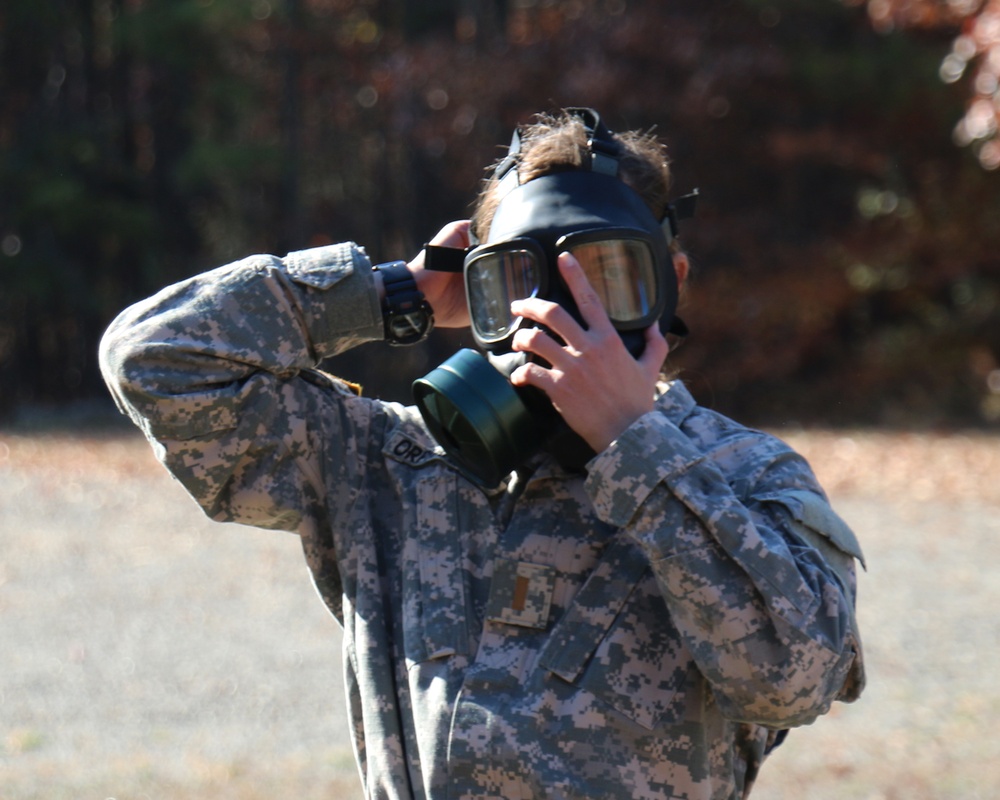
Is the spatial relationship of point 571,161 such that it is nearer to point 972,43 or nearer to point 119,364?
point 119,364

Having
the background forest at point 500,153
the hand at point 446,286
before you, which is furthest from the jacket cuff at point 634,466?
the background forest at point 500,153

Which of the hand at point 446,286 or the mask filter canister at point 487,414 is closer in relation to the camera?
the mask filter canister at point 487,414

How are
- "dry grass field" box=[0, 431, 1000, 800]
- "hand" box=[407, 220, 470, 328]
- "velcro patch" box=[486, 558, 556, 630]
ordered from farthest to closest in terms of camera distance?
"dry grass field" box=[0, 431, 1000, 800] → "hand" box=[407, 220, 470, 328] → "velcro patch" box=[486, 558, 556, 630]

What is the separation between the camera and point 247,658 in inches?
255

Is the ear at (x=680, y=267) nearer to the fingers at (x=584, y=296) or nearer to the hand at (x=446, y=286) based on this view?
the fingers at (x=584, y=296)

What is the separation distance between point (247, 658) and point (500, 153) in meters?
8.98

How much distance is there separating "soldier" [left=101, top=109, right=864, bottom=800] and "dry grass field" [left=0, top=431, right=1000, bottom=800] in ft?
9.05

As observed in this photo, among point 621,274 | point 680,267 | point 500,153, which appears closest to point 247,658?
point 680,267

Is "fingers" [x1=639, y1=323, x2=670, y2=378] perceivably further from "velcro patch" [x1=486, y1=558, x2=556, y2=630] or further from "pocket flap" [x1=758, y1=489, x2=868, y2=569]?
"velcro patch" [x1=486, y1=558, x2=556, y2=630]

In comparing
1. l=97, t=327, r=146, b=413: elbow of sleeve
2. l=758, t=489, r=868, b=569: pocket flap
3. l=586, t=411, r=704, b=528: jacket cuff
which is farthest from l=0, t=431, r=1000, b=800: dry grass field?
l=586, t=411, r=704, b=528: jacket cuff

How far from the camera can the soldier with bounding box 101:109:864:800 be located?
1.97 metres

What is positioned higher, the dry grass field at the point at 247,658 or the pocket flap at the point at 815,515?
the dry grass field at the point at 247,658

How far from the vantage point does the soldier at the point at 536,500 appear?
197cm

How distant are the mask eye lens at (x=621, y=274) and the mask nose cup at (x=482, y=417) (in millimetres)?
225
